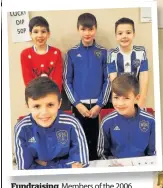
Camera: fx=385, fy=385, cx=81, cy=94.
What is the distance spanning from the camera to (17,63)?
1049mm

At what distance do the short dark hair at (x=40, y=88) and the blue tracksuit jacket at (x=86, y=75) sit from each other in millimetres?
33

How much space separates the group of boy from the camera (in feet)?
3.42

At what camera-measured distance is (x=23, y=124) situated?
1.04 m

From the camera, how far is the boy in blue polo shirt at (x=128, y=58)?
3.44ft

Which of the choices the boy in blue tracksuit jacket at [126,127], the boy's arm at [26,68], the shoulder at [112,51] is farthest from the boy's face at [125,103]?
the boy's arm at [26,68]

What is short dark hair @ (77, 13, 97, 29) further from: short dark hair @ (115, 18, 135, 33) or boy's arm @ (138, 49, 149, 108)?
A: boy's arm @ (138, 49, 149, 108)

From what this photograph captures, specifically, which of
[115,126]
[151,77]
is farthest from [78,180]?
[151,77]

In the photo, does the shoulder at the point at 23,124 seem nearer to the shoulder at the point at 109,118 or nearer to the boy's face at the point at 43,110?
the boy's face at the point at 43,110

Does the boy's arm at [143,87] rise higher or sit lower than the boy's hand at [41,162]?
higher

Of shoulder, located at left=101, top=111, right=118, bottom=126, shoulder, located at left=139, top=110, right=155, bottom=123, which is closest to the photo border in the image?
shoulder, located at left=139, top=110, right=155, bottom=123

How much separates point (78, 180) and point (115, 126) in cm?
18

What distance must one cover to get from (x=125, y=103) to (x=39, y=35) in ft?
0.98

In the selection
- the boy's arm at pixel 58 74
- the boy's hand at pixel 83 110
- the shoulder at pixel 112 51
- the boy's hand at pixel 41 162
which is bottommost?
the boy's hand at pixel 41 162

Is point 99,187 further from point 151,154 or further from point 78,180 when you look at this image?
point 151,154
